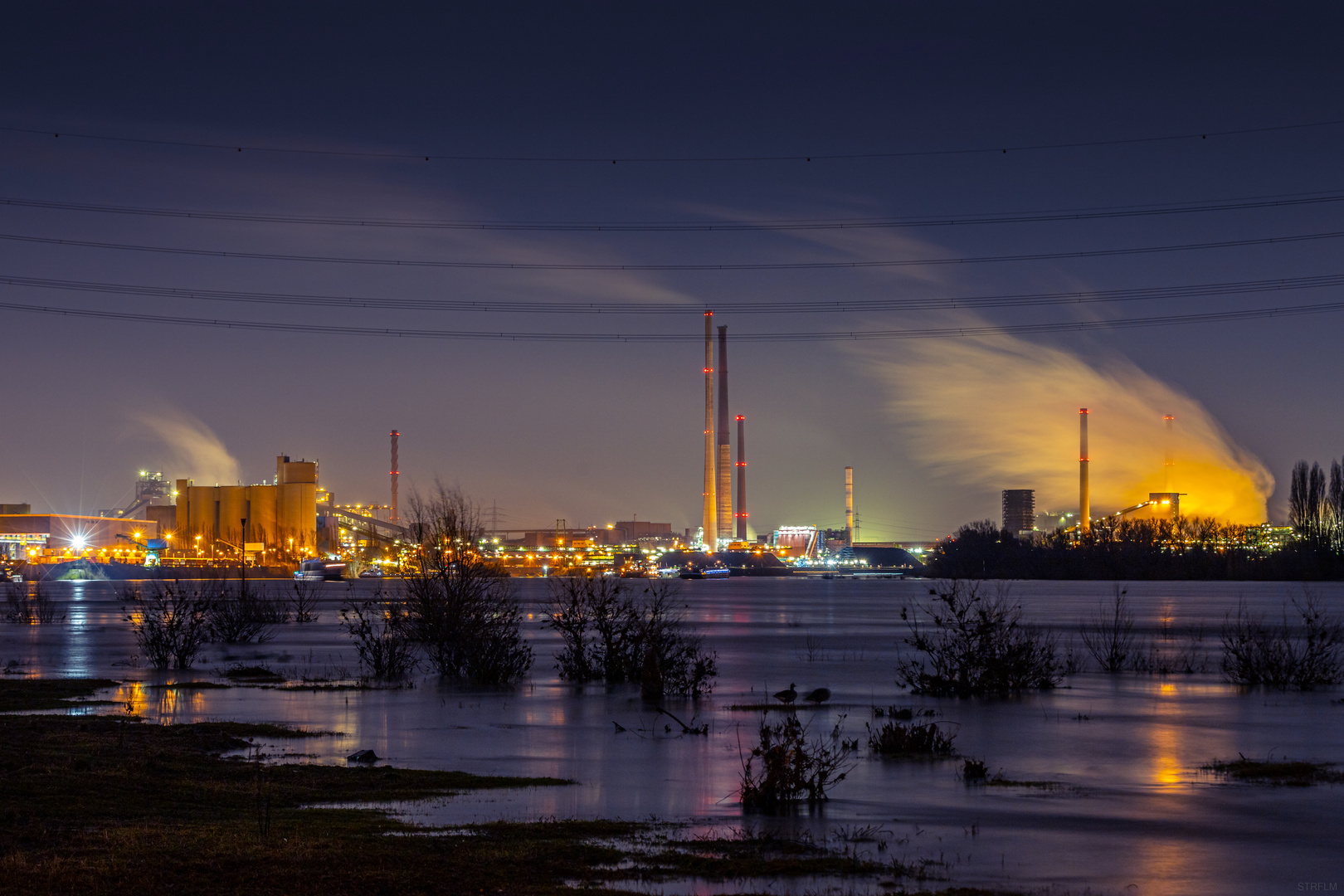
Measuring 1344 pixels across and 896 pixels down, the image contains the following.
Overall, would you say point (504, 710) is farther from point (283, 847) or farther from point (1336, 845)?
point (1336, 845)

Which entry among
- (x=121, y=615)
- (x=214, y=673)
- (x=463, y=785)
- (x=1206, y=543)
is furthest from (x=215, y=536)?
(x=463, y=785)

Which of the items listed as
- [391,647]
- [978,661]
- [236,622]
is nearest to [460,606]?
[391,647]

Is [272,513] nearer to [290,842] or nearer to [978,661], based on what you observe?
[978,661]

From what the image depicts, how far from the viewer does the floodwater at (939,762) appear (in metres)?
10.8

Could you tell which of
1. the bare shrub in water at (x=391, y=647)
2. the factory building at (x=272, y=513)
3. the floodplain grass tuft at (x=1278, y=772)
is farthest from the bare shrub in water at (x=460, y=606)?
the factory building at (x=272, y=513)

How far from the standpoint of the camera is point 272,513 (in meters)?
195

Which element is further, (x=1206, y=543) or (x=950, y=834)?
Result: (x=1206, y=543)

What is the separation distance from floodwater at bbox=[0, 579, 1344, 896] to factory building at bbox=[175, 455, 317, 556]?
534 feet

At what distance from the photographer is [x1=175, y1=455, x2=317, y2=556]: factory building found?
194125 millimetres

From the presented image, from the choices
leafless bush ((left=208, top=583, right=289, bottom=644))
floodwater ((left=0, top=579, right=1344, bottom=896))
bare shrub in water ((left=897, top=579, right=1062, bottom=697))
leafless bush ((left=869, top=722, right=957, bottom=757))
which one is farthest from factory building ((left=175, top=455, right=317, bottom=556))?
leafless bush ((left=869, top=722, right=957, bottom=757))

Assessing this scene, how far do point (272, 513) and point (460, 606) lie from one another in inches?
6932

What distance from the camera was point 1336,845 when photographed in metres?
11.2

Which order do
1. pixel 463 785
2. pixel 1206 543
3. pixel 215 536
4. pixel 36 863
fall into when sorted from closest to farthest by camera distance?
1. pixel 36 863
2. pixel 463 785
3. pixel 1206 543
4. pixel 215 536

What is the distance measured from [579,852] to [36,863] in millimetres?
4107
